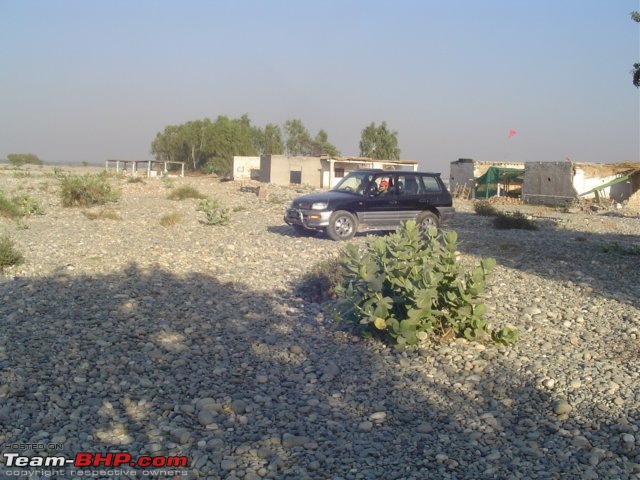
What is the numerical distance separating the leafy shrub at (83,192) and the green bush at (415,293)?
706 inches

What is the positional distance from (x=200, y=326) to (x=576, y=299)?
16.5 feet

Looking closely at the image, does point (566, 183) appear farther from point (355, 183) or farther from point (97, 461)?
point (97, 461)

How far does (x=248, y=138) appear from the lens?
252 feet

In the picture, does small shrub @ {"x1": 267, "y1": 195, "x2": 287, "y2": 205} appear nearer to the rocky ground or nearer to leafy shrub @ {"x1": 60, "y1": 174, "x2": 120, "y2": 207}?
leafy shrub @ {"x1": 60, "y1": 174, "x2": 120, "y2": 207}

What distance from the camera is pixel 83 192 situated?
22562mm

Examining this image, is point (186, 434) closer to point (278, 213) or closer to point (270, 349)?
point (270, 349)

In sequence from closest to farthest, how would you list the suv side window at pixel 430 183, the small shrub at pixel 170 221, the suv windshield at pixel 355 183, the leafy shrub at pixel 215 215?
the suv windshield at pixel 355 183 → the suv side window at pixel 430 183 → the small shrub at pixel 170 221 → the leafy shrub at pixel 215 215

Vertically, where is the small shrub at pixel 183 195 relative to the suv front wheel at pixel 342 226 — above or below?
above

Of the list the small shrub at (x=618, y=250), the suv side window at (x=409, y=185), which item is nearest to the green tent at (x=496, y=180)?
the suv side window at (x=409, y=185)

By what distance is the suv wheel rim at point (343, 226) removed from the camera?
14.6 metres

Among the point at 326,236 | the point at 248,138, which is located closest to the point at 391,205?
the point at 326,236

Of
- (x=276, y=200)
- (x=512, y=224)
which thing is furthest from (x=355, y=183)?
(x=276, y=200)

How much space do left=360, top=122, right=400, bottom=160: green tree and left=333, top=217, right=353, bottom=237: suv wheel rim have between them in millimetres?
59657
